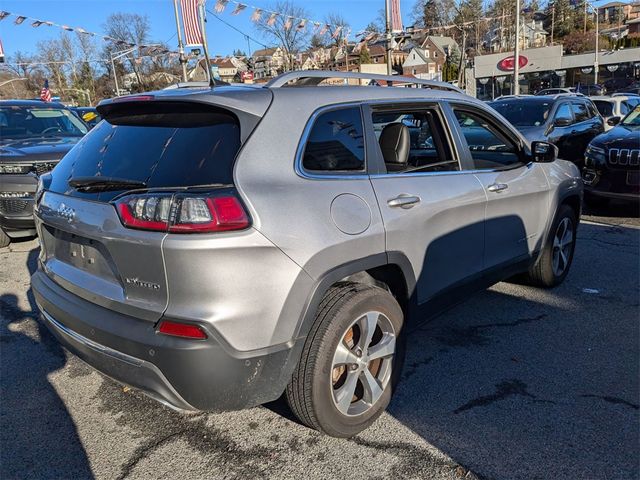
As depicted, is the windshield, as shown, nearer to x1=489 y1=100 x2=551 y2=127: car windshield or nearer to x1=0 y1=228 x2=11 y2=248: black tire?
x1=489 y1=100 x2=551 y2=127: car windshield

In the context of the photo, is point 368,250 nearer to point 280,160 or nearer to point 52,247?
point 280,160

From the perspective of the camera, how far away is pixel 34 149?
634 cm

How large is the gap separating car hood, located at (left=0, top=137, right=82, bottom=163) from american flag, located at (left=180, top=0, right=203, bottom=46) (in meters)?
9.70

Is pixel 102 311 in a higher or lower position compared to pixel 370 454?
higher

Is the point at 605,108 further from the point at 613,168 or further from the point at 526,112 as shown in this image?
the point at 613,168

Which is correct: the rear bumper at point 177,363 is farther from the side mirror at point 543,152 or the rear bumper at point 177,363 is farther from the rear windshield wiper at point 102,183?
the side mirror at point 543,152

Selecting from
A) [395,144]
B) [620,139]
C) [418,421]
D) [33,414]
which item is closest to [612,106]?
[620,139]

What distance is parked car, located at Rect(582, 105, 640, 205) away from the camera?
23.4 feet

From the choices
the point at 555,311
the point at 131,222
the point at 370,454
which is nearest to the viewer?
the point at 131,222

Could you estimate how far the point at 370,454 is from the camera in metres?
2.58

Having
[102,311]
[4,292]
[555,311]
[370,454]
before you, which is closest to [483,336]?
[555,311]

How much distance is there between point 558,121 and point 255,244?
9248 mm

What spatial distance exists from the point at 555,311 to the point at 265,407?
8.74 feet

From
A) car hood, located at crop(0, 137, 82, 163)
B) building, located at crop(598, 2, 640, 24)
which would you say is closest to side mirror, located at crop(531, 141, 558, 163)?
car hood, located at crop(0, 137, 82, 163)
